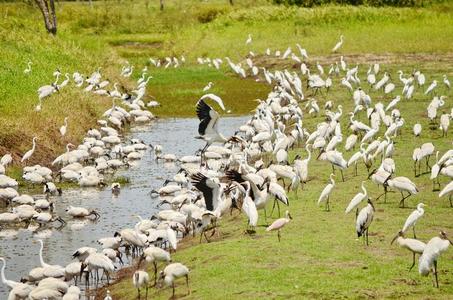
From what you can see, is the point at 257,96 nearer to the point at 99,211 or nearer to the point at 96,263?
the point at 99,211

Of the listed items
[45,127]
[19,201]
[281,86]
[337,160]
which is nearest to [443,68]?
[281,86]

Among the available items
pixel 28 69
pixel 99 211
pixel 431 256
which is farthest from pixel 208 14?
pixel 431 256

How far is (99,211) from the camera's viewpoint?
18297 mm

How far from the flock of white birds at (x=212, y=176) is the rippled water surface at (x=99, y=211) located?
1.00 ft

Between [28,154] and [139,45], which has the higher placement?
[139,45]

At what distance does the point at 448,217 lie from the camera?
47.1ft

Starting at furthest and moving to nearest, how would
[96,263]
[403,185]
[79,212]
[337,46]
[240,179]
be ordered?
[337,46]
[79,212]
[240,179]
[403,185]
[96,263]

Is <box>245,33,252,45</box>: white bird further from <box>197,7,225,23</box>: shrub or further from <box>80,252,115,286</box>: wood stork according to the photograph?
<box>80,252,115,286</box>: wood stork

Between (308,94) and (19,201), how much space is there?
55.6 feet

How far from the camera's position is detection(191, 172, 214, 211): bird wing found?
581 inches

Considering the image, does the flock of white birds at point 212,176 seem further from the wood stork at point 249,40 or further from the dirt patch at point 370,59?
the wood stork at point 249,40

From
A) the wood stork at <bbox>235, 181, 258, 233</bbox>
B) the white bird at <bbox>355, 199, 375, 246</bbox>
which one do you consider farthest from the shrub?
the white bird at <bbox>355, 199, 375, 246</bbox>

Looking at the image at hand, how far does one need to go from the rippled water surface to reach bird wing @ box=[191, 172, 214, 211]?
2143 millimetres

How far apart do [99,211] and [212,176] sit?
2.57 meters
